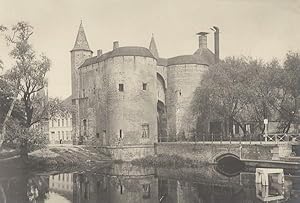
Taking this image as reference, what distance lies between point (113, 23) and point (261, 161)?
7927mm

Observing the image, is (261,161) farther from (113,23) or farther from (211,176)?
(113,23)

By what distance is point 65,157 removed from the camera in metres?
15.9

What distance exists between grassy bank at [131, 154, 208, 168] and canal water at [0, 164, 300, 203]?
1.13m

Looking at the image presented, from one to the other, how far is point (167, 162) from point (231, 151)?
2.90 metres

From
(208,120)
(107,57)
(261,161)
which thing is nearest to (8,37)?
(107,57)

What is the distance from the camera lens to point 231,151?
46.8 ft

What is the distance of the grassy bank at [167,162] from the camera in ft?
50.3

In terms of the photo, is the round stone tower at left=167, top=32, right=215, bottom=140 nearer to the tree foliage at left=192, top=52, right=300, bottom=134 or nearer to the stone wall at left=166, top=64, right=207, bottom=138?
the stone wall at left=166, top=64, right=207, bottom=138

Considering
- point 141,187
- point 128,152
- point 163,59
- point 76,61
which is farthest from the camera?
point 76,61

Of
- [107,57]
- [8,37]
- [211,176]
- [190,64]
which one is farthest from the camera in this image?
[190,64]

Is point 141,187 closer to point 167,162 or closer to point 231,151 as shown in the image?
point 231,151

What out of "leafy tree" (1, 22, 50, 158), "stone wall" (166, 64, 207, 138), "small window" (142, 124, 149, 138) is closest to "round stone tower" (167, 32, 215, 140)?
"stone wall" (166, 64, 207, 138)

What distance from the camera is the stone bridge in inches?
508

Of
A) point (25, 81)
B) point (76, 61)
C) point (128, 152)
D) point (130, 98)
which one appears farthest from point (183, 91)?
point (25, 81)
